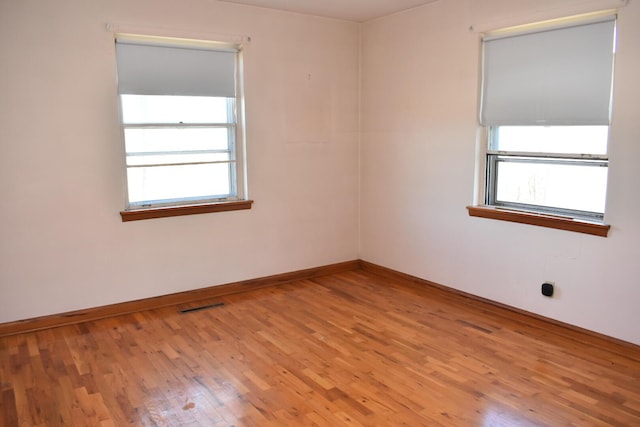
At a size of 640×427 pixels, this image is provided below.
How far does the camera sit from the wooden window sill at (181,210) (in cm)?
421

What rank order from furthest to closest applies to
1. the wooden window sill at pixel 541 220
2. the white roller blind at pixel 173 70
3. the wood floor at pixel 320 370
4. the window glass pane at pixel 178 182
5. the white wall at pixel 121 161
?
1. the window glass pane at pixel 178 182
2. the white roller blind at pixel 173 70
3. the white wall at pixel 121 161
4. the wooden window sill at pixel 541 220
5. the wood floor at pixel 320 370

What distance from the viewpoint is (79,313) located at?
160 inches

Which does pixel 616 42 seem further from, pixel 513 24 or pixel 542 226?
pixel 542 226

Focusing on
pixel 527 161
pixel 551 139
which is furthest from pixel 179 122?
pixel 551 139

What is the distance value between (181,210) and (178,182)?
0.25 meters

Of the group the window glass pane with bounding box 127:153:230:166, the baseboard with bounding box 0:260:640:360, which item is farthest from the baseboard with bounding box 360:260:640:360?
the window glass pane with bounding box 127:153:230:166

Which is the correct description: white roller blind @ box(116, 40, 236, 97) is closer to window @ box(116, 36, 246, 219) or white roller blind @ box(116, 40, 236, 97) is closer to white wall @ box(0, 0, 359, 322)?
window @ box(116, 36, 246, 219)

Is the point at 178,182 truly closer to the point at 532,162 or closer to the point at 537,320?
→ the point at 532,162

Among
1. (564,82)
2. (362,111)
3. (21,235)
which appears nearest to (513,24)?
(564,82)

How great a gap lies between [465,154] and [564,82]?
38.1 inches

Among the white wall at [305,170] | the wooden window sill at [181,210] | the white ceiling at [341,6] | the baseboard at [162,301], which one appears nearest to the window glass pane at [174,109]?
the white wall at [305,170]

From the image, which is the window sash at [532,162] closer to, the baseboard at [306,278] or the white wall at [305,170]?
the white wall at [305,170]

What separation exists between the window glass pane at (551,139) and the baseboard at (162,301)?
2.04 meters

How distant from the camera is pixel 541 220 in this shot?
3.85 m
